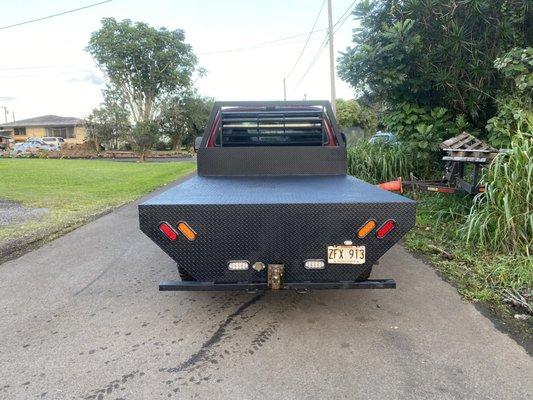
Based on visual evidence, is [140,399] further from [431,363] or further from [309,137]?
[309,137]

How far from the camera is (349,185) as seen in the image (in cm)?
420

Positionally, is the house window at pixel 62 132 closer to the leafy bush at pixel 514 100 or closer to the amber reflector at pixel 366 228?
the leafy bush at pixel 514 100

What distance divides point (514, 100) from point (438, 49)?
1746 millimetres

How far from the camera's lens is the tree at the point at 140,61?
121 ft

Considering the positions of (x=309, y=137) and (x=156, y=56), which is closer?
(x=309, y=137)

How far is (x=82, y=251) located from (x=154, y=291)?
2147mm

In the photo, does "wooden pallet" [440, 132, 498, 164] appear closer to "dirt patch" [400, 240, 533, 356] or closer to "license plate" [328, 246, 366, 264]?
"dirt patch" [400, 240, 533, 356]

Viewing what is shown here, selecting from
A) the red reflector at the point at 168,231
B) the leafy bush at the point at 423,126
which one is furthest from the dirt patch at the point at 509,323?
the leafy bush at the point at 423,126

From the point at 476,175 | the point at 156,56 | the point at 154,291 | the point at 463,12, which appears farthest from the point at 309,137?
the point at 156,56

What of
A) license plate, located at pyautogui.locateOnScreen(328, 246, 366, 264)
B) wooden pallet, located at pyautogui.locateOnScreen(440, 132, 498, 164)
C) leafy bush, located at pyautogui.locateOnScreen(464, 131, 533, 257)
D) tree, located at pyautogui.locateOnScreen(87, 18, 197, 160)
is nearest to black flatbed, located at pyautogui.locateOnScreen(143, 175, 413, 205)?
license plate, located at pyautogui.locateOnScreen(328, 246, 366, 264)

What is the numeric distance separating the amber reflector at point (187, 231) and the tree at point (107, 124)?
102 feet

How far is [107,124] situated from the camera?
108ft

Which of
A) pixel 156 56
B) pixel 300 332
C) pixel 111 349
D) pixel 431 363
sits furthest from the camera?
pixel 156 56

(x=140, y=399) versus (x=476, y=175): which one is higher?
(x=476, y=175)
